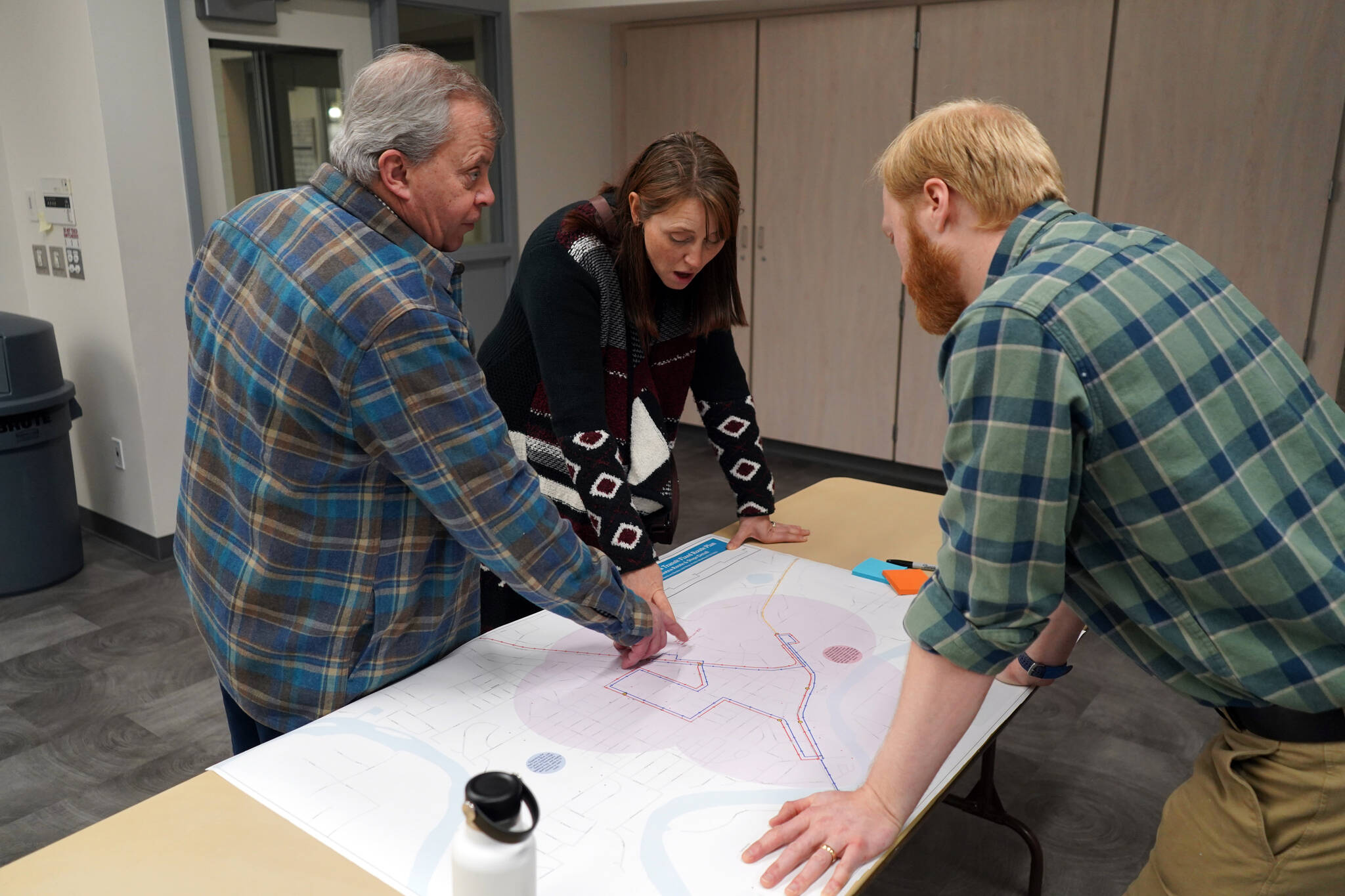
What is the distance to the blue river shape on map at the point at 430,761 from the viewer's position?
0.94 m

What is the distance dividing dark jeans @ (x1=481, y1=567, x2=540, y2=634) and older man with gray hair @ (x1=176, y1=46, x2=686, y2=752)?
0.35 meters

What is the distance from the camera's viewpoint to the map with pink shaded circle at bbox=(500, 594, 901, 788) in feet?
3.79

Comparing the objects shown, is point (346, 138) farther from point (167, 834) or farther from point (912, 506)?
point (912, 506)

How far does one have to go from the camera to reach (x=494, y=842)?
0.75 meters

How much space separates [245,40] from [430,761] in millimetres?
3420

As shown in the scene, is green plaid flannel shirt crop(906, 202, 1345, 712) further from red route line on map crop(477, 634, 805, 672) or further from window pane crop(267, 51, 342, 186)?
window pane crop(267, 51, 342, 186)

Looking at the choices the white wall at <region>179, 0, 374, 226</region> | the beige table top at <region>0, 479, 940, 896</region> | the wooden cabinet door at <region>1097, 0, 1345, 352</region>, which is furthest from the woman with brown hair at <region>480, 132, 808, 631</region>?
the wooden cabinet door at <region>1097, 0, 1345, 352</region>

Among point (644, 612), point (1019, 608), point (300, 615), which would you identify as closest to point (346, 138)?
point (300, 615)

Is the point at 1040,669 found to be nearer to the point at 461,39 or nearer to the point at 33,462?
the point at 33,462

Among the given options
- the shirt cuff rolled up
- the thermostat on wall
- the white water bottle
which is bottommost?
the white water bottle

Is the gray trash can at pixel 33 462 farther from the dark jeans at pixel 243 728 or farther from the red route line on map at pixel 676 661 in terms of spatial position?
the red route line on map at pixel 676 661

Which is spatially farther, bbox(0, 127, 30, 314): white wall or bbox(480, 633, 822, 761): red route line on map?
bbox(0, 127, 30, 314): white wall

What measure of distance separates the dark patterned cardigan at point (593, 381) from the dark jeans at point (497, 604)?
17 centimetres

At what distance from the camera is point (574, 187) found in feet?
16.8
